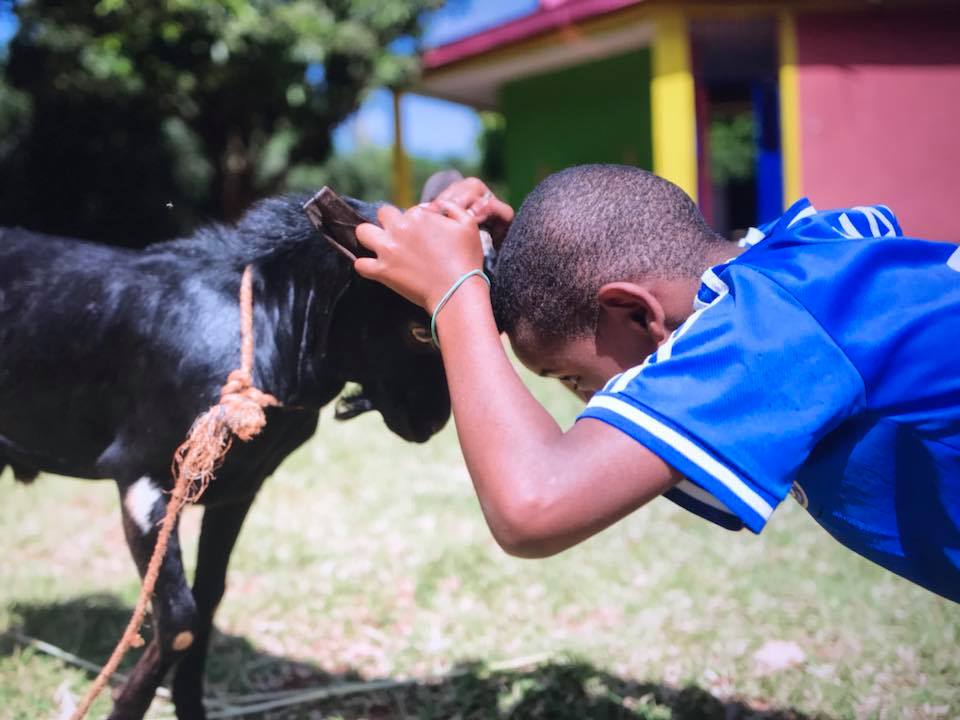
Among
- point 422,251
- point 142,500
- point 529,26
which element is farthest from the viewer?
point 529,26

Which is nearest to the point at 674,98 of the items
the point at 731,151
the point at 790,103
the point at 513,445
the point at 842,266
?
the point at 790,103

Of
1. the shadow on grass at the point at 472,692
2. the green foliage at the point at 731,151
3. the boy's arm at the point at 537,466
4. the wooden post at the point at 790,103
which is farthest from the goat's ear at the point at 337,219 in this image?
the green foliage at the point at 731,151

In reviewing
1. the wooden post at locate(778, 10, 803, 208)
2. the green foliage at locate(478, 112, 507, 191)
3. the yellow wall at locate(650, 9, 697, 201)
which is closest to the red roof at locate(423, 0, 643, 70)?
the yellow wall at locate(650, 9, 697, 201)

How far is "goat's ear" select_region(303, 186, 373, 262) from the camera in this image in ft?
6.73

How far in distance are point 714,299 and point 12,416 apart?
2102 mm

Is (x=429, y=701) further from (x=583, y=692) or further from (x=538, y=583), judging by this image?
(x=538, y=583)

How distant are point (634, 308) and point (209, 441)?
1145mm

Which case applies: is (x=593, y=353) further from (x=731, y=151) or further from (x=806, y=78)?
(x=731, y=151)

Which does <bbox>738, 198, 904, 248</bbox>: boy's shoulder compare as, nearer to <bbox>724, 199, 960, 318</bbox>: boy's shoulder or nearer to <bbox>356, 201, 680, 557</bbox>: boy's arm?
<bbox>724, 199, 960, 318</bbox>: boy's shoulder

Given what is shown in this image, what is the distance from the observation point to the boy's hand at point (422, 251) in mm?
1686

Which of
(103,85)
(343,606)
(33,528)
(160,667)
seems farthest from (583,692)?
(103,85)

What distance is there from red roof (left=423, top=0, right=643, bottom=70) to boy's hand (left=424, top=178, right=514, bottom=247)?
8243 millimetres

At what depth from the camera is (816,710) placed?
3113 mm

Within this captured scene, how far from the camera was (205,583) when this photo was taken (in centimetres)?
291
